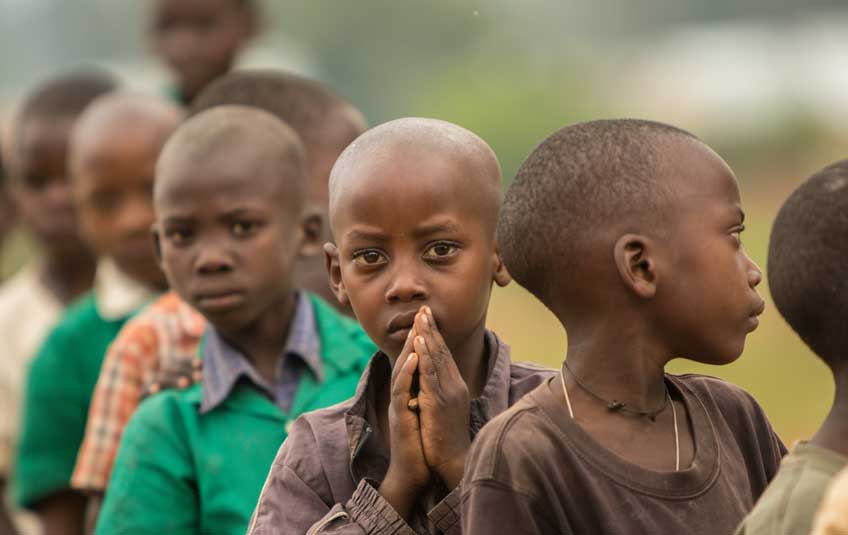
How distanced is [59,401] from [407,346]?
2638mm

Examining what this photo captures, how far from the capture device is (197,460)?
4.18 meters

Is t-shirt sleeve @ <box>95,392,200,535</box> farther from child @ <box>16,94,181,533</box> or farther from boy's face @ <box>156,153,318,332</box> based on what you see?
child @ <box>16,94,181,533</box>

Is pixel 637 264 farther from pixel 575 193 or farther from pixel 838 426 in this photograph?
pixel 838 426

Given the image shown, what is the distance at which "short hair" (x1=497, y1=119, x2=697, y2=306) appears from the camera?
3.11m

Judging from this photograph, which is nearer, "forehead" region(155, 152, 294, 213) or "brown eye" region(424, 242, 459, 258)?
"brown eye" region(424, 242, 459, 258)

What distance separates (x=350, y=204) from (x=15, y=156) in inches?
173

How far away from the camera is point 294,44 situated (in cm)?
2577

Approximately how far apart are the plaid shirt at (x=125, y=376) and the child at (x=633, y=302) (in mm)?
1856

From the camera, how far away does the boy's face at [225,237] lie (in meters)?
4.34

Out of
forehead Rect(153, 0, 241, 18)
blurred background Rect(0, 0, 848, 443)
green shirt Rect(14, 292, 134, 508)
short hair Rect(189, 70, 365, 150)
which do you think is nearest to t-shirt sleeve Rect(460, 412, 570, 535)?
short hair Rect(189, 70, 365, 150)

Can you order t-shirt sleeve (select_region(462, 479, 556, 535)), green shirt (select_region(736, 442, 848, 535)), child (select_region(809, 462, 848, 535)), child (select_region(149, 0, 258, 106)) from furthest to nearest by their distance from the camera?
child (select_region(149, 0, 258, 106)) → t-shirt sleeve (select_region(462, 479, 556, 535)) → green shirt (select_region(736, 442, 848, 535)) → child (select_region(809, 462, 848, 535))

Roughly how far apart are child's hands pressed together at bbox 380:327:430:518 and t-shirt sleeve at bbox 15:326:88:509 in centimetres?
258

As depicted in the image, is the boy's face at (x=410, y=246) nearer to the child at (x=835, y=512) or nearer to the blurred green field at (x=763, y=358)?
the child at (x=835, y=512)

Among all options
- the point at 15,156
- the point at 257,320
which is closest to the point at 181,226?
the point at 257,320
